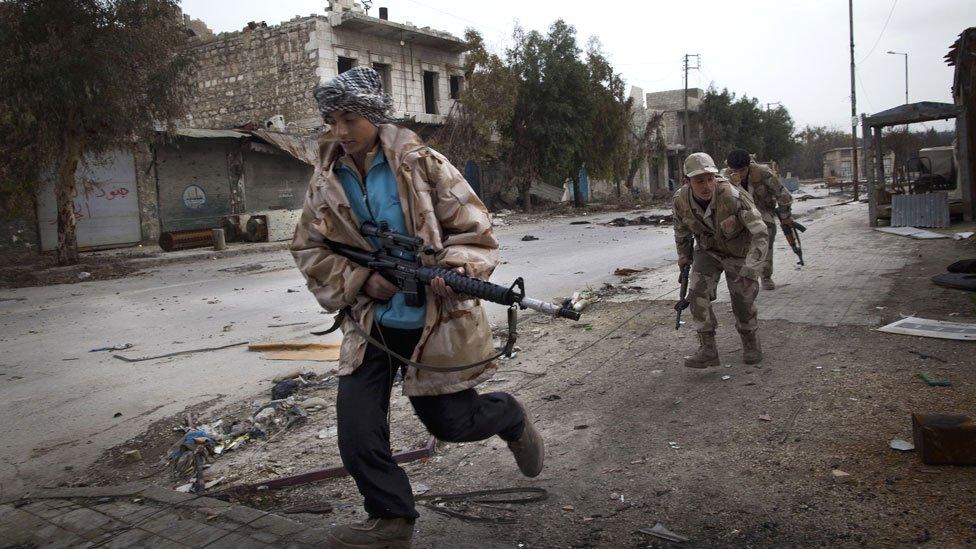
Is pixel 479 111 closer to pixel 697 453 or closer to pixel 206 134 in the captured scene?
pixel 206 134

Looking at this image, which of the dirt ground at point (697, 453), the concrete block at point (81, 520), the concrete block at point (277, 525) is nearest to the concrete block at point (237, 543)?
the concrete block at point (277, 525)

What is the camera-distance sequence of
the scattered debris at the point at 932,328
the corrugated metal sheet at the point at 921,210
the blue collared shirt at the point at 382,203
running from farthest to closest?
the corrugated metal sheet at the point at 921,210, the scattered debris at the point at 932,328, the blue collared shirt at the point at 382,203

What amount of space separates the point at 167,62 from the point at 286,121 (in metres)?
11.9

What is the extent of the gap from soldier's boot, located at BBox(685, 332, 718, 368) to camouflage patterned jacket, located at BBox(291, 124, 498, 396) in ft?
8.65

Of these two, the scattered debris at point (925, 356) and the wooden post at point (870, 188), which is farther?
the wooden post at point (870, 188)

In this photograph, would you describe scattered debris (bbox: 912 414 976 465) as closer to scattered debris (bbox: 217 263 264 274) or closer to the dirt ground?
the dirt ground

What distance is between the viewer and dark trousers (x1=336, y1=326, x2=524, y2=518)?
246 centimetres

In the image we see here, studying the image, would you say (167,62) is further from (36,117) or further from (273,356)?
(273,356)

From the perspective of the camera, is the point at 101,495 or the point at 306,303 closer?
the point at 101,495

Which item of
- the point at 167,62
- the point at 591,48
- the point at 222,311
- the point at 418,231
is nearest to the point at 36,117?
the point at 167,62

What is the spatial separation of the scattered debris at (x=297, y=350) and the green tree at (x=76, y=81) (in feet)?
32.0

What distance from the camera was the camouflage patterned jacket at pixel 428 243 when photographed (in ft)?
8.27

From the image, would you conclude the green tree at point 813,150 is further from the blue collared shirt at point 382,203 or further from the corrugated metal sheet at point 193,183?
the blue collared shirt at point 382,203

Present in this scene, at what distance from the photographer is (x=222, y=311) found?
8.85 metres
